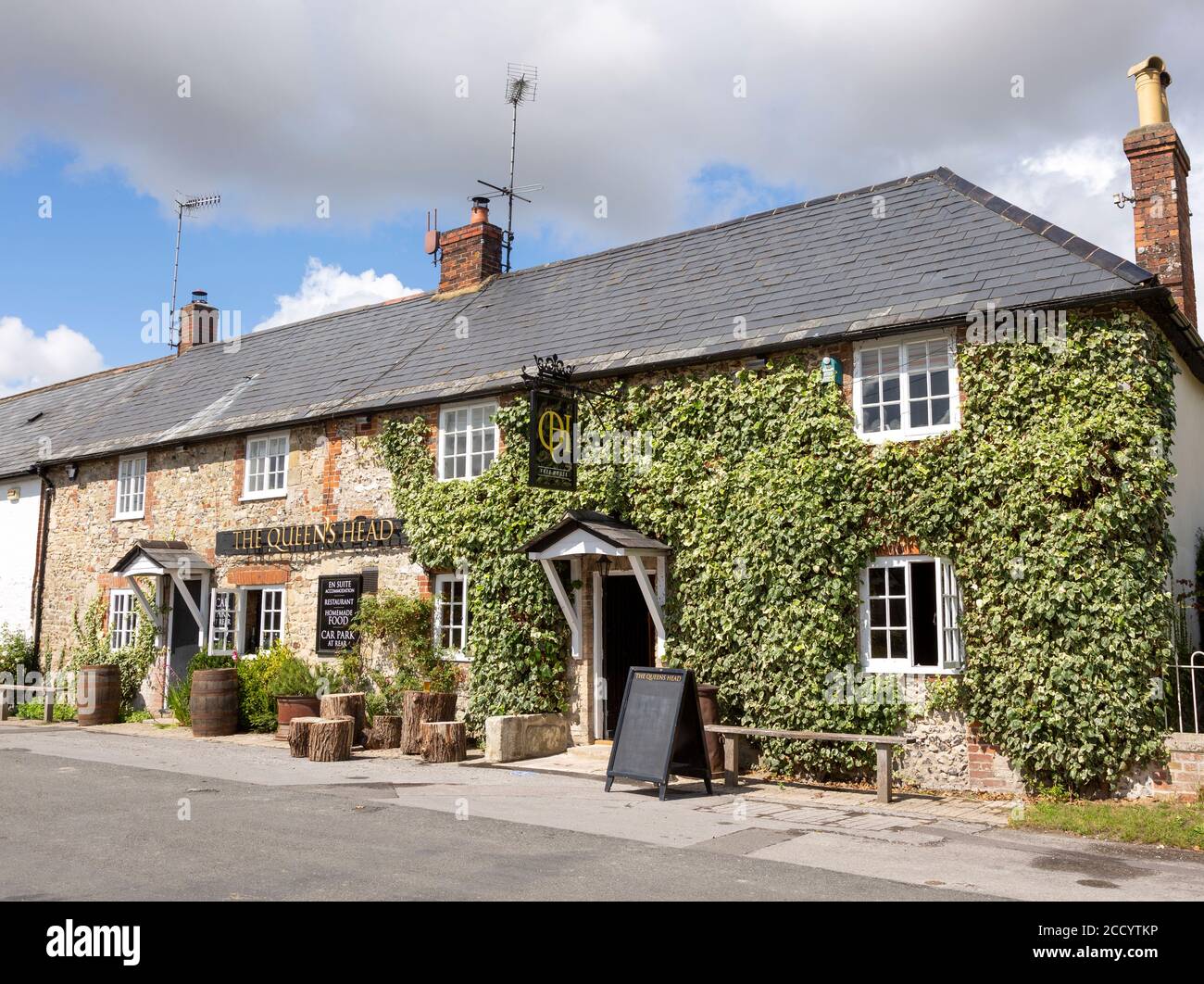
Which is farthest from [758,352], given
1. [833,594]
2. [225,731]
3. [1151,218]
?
[225,731]

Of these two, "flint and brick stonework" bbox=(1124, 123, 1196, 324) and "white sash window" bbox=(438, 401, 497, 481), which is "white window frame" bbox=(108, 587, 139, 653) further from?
"flint and brick stonework" bbox=(1124, 123, 1196, 324)

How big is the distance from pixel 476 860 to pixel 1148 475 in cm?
722

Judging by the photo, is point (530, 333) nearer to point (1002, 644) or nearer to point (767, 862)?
point (1002, 644)

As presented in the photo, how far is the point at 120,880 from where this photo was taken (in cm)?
639

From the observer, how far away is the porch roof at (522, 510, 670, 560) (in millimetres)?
11758

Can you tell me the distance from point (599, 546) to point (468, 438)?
3743 mm

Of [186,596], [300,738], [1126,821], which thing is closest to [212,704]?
[186,596]

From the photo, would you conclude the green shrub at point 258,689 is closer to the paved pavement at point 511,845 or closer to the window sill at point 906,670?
the paved pavement at point 511,845

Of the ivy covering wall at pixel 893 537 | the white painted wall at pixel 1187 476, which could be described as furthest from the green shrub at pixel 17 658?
the white painted wall at pixel 1187 476

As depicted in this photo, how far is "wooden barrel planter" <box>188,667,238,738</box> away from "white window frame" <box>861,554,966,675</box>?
9946 millimetres

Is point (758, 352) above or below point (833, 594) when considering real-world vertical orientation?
above

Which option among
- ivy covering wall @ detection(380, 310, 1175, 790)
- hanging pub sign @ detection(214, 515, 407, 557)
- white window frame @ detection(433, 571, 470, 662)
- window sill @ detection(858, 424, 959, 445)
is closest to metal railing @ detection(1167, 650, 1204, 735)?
ivy covering wall @ detection(380, 310, 1175, 790)

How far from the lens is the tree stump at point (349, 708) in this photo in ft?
46.2

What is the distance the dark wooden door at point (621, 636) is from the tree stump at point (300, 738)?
3.82 meters
